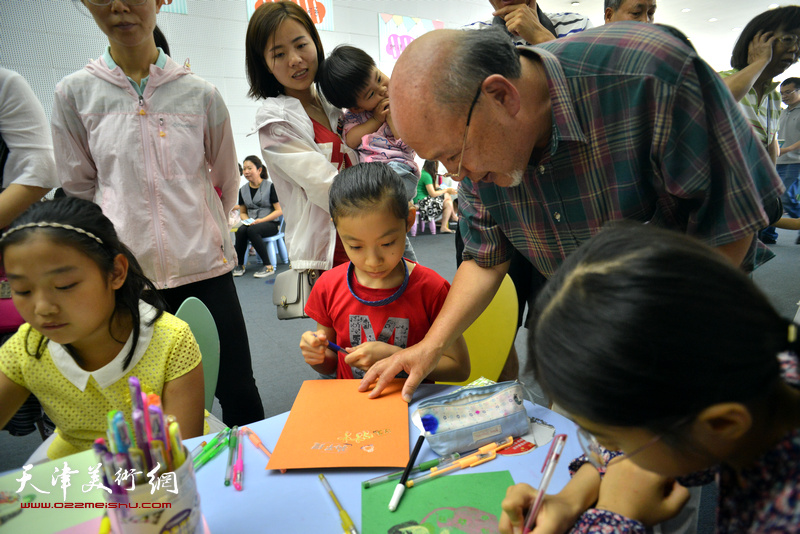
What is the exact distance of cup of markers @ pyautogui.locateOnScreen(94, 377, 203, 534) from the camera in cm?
51

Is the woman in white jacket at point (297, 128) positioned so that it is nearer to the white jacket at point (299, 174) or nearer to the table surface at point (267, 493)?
the white jacket at point (299, 174)

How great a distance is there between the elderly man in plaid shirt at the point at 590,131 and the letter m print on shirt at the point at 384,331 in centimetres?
26

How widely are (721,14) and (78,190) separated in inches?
471

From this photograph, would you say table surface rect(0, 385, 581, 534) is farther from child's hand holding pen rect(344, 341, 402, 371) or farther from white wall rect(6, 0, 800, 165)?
white wall rect(6, 0, 800, 165)

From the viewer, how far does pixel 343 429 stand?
2.95ft

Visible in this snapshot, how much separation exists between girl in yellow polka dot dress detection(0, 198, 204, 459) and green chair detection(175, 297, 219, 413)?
21 cm

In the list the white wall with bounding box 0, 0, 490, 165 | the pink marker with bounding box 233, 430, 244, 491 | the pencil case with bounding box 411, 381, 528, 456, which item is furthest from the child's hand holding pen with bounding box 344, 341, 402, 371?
the white wall with bounding box 0, 0, 490, 165

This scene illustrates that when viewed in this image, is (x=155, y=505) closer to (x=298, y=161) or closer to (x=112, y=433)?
(x=112, y=433)

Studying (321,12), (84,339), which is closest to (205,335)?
(84,339)

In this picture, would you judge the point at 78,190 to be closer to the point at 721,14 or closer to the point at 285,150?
the point at 285,150

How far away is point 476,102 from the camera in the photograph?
93 centimetres

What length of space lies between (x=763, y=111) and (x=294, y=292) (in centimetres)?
288

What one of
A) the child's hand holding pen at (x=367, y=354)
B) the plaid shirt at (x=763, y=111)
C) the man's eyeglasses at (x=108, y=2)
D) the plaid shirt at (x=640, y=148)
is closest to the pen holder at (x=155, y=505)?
the child's hand holding pen at (x=367, y=354)

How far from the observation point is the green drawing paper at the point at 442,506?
67 centimetres
